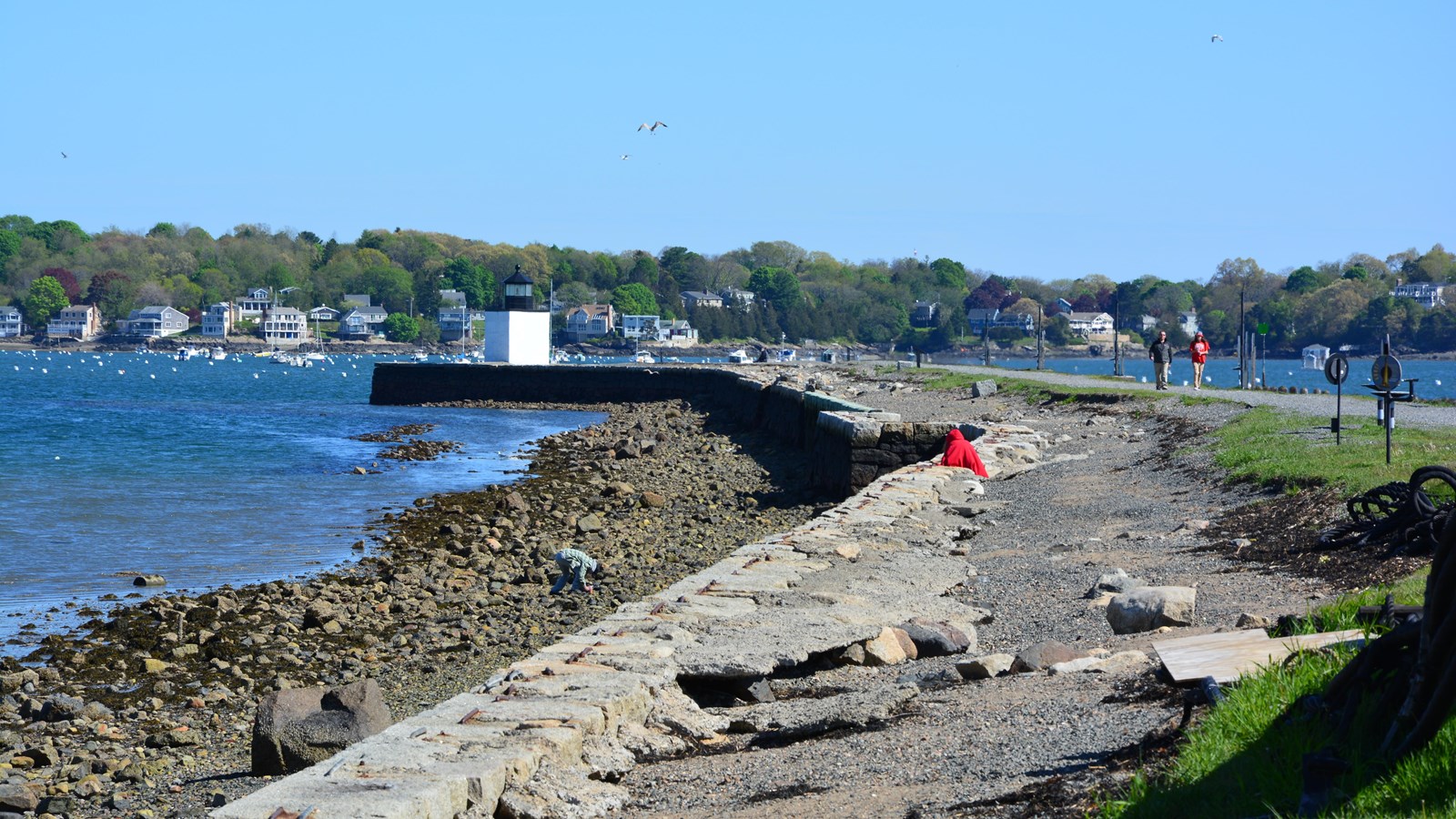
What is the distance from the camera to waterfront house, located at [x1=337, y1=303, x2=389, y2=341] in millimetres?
181125

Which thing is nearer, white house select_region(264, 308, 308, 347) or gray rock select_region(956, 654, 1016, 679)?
gray rock select_region(956, 654, 1016, 679)

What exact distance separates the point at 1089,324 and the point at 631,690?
563 ft

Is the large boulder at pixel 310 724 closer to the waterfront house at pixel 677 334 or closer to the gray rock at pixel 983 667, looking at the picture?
the gray rock at pixel 983 667

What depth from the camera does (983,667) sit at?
7391 millimetres

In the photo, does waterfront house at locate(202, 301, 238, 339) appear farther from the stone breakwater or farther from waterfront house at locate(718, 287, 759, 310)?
the stone breakwater

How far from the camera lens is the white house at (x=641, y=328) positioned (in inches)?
6004

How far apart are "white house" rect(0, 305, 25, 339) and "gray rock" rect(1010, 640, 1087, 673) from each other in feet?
653

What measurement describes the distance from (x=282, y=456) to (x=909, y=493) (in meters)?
24.1

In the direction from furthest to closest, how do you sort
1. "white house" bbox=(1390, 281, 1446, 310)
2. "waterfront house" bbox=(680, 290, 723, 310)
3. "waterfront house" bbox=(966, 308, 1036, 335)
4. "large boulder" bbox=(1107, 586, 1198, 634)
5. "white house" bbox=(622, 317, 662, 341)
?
"waterfront house" bbox=(966, 308, 1036, 335) → "waterfront house" bbox=(680, 290, 723, 310) → "white house" bbox=(1390, 281, 1446, 310) → "white house" bbox=(622, 317, 662, 341) → "large boulder" bbox=(1107, 586, 1198, 634)

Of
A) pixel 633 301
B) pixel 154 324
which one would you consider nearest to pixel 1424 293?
pixel 633 301

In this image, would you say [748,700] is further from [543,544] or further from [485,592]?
[543,544]

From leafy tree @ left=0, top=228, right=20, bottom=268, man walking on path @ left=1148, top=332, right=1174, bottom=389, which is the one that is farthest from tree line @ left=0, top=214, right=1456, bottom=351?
man walking on path @ left=1148, top=332, right=1174, bottom=389

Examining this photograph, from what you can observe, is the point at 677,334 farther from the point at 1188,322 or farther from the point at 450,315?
the point at 1188,322

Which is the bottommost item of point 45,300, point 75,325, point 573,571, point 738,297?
point 573,571
